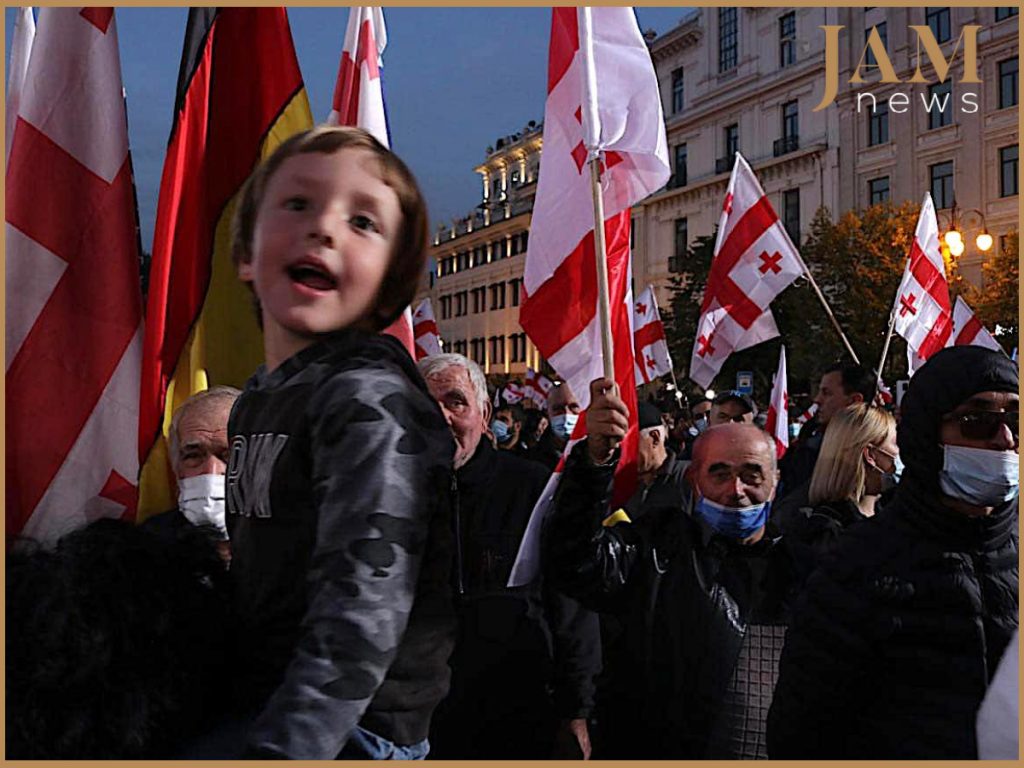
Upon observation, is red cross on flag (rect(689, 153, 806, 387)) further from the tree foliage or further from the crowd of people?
the tree foliage

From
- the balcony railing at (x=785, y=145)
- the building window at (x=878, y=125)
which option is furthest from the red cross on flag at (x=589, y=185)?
the balcony railing at (x=785, y=145)

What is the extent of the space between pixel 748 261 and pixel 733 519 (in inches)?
250

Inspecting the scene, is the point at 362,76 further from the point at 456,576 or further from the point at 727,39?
the point at 727,39

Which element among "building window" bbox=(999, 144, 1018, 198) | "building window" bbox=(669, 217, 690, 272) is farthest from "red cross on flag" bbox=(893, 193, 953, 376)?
"building window" bbox=(669, 217, 690, 272)

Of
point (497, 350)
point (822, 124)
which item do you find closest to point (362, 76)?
point (822, 124)

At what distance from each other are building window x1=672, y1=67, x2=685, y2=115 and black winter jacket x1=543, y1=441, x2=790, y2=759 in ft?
175

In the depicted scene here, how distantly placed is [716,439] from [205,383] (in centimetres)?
167

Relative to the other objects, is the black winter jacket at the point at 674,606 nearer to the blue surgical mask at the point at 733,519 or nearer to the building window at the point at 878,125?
the blue surgical mask at the point at 733,519

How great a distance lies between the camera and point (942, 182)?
3956 cm

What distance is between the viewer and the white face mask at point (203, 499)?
9.02 ft

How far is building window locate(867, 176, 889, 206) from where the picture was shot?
4203 centimetres

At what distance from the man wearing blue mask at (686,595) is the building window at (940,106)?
39733 mm

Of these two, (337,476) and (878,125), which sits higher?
(878,125)

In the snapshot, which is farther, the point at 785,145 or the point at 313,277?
the point at 785,145
